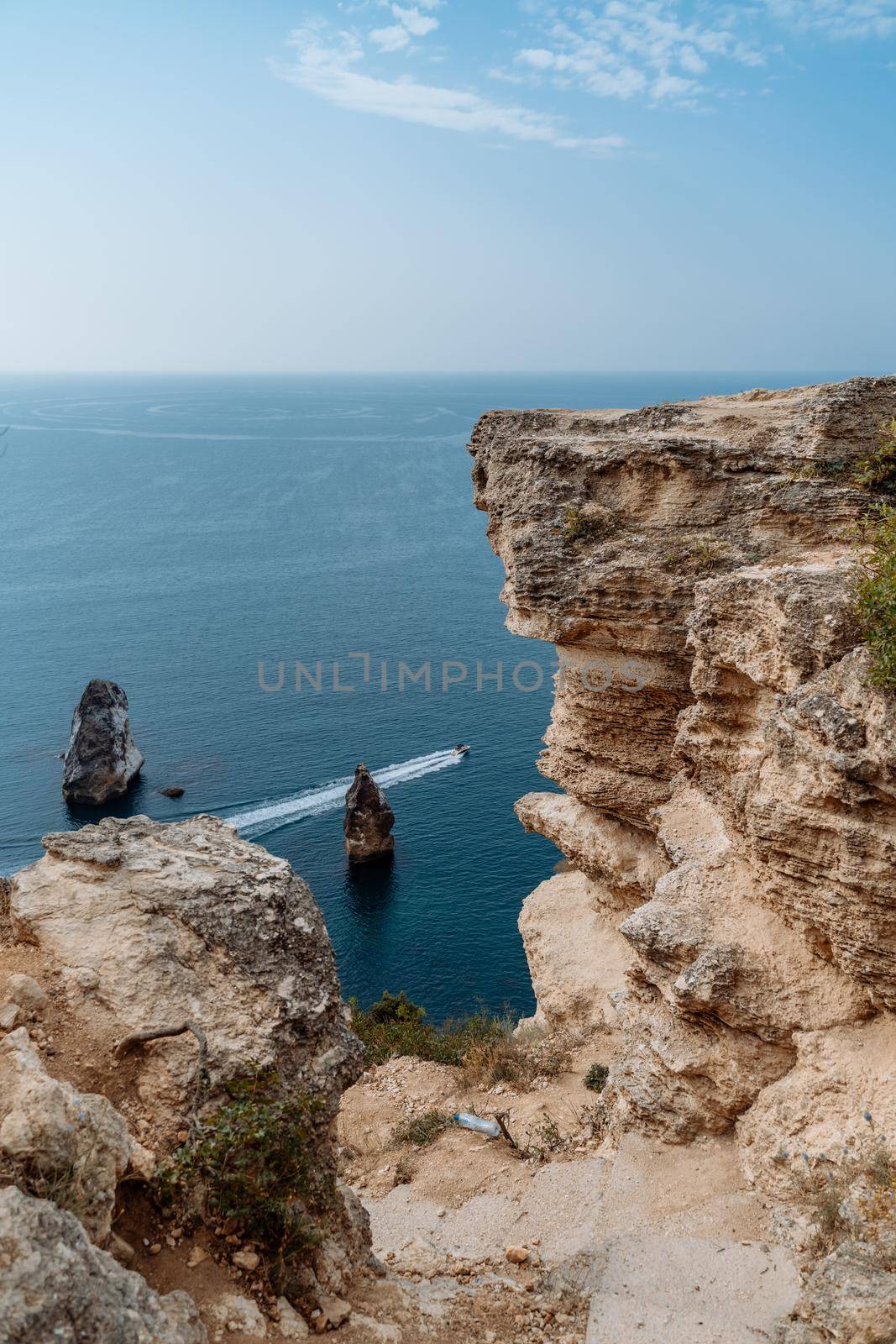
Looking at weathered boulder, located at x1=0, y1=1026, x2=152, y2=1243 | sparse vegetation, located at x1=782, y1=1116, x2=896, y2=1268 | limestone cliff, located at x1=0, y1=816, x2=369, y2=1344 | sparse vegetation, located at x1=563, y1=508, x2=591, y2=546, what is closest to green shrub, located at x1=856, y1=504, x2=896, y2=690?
sparse vegetation, located at x1=782, y1=1116, x2=896, y2=1268

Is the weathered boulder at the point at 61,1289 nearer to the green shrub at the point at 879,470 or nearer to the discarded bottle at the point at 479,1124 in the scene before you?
the discarded bottle at the point at 479,1124

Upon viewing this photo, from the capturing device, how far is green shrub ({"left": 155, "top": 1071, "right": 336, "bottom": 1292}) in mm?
9305

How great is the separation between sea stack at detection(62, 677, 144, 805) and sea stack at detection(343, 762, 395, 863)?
48.6 ft

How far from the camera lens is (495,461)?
2295cm

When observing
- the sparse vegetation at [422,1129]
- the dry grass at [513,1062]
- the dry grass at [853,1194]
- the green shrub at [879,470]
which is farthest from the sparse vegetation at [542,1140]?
the green shrub at [879,470]

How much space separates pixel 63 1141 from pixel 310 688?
58627 millimetres

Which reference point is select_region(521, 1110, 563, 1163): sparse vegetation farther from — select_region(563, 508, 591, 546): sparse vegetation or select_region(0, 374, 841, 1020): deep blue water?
select_region(0, 374, 841, 1020): deep blue water

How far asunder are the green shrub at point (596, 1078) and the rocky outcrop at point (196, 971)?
10983mm

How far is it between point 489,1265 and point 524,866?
3204 cm

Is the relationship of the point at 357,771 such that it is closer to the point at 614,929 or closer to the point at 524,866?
the point at 524,866

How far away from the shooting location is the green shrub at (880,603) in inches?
503

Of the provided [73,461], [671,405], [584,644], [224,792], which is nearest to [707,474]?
[671,405]

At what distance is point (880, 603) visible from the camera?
529 inches

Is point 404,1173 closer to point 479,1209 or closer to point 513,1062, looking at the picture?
point 479,1209
